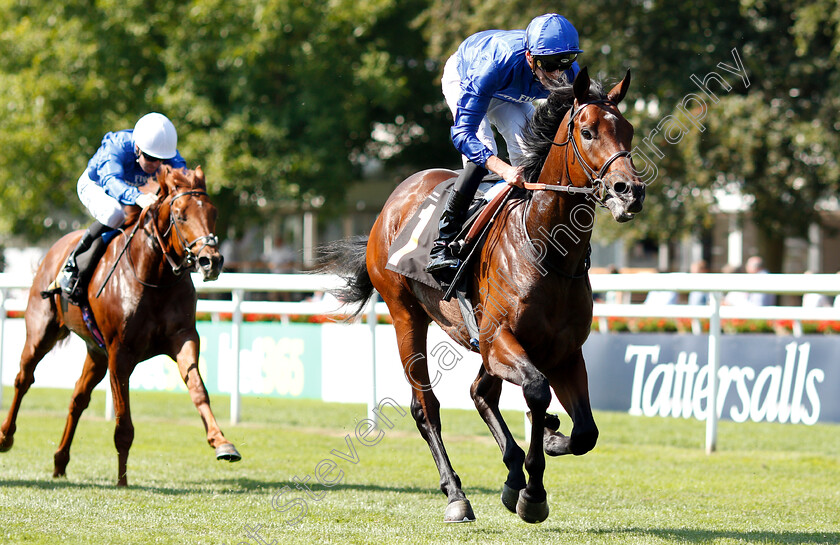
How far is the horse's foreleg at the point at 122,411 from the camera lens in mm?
5703

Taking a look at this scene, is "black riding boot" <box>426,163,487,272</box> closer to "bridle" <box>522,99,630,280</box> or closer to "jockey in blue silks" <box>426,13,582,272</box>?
"jockey in blue silks" <box>426,13,582,272</box>

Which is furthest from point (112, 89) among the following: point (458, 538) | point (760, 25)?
point (458, 538)

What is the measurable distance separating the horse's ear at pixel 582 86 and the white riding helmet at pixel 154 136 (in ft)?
9.33

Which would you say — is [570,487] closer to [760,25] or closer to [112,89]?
[760,25]

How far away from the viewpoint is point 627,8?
16375 millimetres

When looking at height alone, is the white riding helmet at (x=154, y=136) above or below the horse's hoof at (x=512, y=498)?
above

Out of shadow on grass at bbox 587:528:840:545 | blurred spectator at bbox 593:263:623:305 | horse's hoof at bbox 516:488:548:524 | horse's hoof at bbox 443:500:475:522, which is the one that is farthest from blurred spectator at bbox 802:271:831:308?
horse's hoof at bbox 516:488:548:524

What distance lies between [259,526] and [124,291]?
6.33ft

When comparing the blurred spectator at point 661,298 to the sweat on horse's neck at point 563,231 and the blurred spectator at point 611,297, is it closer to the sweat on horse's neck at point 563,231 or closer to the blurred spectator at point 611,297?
the blurred spectator at point 611,297

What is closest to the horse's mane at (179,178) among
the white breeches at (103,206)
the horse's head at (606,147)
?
the white breeches at (103,206)

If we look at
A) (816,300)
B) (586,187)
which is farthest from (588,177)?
(816,300)

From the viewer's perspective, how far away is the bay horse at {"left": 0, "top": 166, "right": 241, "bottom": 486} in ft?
18.2

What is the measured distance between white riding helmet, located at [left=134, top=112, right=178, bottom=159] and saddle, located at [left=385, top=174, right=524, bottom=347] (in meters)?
1.67

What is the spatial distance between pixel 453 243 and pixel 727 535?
1.75 metres
